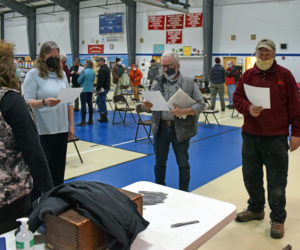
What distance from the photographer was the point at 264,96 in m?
2.72

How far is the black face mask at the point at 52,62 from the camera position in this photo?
2979 mm

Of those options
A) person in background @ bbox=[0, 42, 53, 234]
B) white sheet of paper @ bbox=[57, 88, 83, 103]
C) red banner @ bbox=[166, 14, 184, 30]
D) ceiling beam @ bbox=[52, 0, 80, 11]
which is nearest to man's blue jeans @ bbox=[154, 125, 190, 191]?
white sheet of paper @ bbox=[57, 88, 83, 103]

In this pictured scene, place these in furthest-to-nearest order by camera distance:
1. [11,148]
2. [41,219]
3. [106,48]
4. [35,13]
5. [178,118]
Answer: [35,13]
[106,48]
[178,118]
[11,148]
[41,219]

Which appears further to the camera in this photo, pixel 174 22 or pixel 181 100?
pixel 174 22

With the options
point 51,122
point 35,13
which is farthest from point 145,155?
point 35,13

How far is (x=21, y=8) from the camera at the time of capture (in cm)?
2345

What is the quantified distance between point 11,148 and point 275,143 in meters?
2.16

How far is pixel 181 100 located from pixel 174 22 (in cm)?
1533

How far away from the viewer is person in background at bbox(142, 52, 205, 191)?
3.30 meters

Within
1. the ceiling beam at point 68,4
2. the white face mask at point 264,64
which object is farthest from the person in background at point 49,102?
the ceiling beam at point 68,4

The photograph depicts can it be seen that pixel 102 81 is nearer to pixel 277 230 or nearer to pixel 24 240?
pixel 277 230

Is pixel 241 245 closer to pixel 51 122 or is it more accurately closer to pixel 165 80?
pixel 165 80

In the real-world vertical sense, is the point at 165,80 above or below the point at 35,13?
below

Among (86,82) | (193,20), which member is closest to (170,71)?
(86,82)
